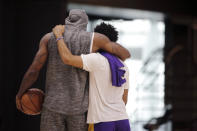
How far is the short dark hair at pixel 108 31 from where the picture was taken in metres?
1.99

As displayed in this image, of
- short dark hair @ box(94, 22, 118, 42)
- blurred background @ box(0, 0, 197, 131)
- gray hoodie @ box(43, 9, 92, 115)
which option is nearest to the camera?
gray hoodie @ box(43, 9, 92, 115)

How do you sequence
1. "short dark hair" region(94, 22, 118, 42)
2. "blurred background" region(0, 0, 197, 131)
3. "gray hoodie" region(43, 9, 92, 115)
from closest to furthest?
Result: "gray hoodie" region(43, 9, 92, 115) → "short dark hair" region(94, 22, 118, 42) → "blurred background" region(0, 0, 197, 131)

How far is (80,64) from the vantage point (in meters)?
1.83

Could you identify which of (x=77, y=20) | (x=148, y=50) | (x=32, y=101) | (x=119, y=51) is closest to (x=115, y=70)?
(x=119, y=51)

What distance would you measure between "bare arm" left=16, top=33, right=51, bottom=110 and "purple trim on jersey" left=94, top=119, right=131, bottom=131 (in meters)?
0.47

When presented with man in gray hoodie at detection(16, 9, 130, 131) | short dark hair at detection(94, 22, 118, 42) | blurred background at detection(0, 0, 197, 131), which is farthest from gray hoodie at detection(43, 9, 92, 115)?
blurred background at detection(0, 0, 197, 131)

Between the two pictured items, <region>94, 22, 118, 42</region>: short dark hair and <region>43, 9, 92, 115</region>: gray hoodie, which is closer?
<region>43, 9, 92, 115</region>: gray hoodie

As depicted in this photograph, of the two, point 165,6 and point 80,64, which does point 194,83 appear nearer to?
point 165,6

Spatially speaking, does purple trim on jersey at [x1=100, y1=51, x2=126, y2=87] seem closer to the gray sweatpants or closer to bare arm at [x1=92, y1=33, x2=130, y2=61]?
bare arm at [x1=92, y1=33, x2=130, y2=61]

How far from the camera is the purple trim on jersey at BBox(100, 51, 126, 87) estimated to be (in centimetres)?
191

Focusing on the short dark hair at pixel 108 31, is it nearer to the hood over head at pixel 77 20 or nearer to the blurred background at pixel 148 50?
the hood over head at pixel 77 20

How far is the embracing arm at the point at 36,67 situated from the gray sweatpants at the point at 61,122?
0.63 ft

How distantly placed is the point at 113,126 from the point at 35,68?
59cm

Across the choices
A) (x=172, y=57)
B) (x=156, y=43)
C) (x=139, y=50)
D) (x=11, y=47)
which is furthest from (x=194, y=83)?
(x=11, y=47)
